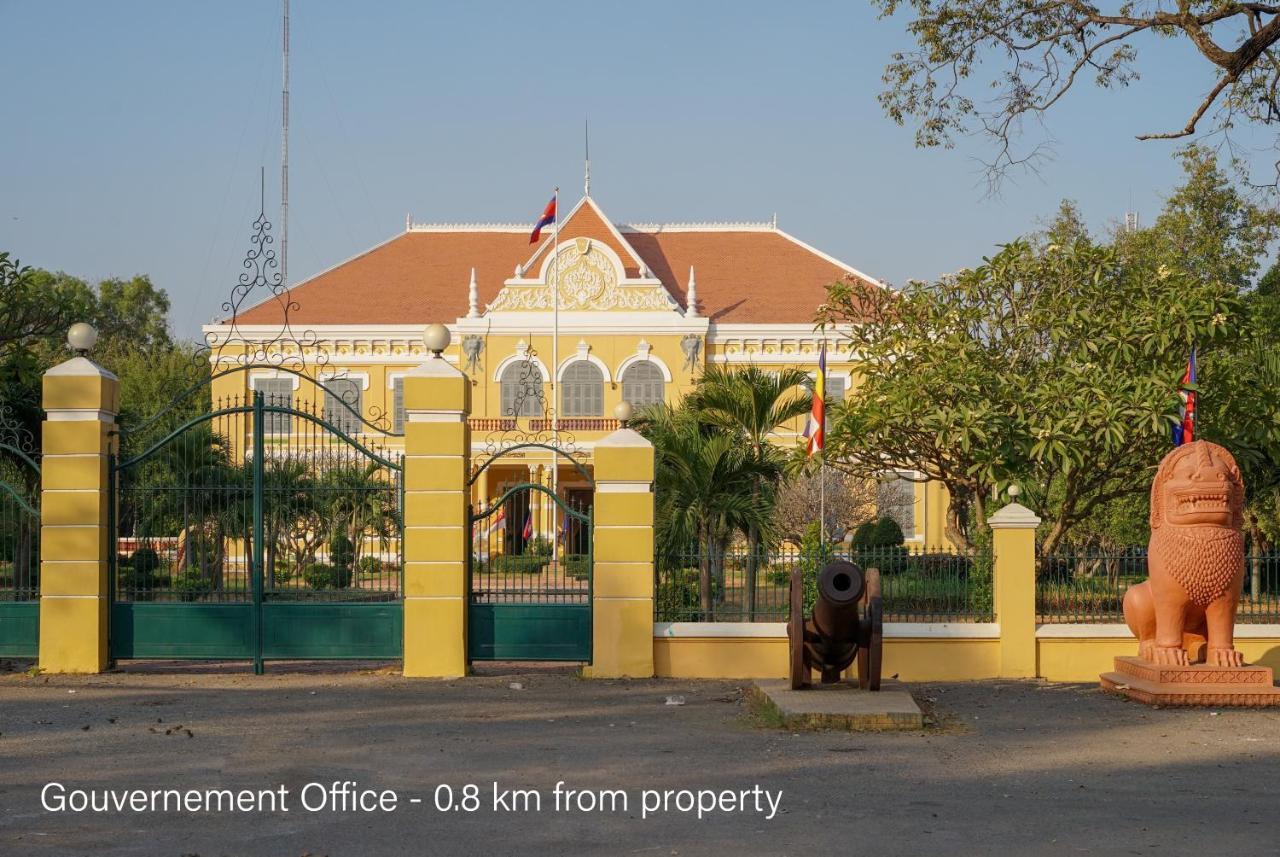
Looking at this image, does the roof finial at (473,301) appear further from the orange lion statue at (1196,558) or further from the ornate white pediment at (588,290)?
the orange lion statue at (1196,558)

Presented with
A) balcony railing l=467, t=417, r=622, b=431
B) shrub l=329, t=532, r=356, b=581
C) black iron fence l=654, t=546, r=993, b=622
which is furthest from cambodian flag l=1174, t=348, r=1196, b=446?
balcony railing l=467, t=417, r=622, b=431

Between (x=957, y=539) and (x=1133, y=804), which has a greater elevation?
(x=957, y=539)

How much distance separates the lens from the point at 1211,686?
39.1 ft

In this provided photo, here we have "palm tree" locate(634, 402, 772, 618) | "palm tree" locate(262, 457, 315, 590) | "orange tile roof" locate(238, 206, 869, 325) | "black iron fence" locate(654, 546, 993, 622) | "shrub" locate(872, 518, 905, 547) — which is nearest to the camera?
"palm tree" locate(262, 457, 315, 590)

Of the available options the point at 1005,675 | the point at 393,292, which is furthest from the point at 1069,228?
the point at 1005,675

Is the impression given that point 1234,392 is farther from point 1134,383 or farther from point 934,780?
point 934,780

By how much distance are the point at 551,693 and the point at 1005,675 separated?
Result: 14.2ft

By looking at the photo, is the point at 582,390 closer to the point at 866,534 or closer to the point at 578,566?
the point at 866,534

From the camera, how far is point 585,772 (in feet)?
29.2

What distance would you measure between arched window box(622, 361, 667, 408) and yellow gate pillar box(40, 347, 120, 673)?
27.2m

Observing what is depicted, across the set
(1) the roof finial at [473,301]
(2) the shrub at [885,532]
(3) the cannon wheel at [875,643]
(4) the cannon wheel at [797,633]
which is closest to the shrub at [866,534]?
(2) the shrub at [885,532]

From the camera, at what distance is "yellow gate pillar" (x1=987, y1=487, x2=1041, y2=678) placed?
1372 centimetres

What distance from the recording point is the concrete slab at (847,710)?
10.6 meters

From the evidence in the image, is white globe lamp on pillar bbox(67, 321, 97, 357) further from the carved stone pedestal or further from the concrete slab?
the carved stone pedestal
